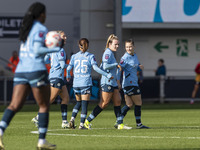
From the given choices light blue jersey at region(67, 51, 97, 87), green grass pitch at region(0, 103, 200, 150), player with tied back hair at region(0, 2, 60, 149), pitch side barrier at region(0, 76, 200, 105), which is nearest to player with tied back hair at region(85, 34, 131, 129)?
light blue jersey at region(67, 51, 97, 87)

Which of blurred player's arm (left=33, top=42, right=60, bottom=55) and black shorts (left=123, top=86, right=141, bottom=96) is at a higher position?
blurred player's arm (left=33, top=42, right=60, bottom=55)

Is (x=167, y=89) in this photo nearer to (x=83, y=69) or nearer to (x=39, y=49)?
(x=83, y=69)

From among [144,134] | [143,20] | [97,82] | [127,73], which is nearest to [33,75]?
[144,134]

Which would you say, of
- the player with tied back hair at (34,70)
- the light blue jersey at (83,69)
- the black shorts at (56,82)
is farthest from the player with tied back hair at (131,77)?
the player with tied back hair at (34,70)

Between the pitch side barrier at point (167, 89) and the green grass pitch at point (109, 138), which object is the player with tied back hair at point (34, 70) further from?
the pitch side barrier at point (167, 89)

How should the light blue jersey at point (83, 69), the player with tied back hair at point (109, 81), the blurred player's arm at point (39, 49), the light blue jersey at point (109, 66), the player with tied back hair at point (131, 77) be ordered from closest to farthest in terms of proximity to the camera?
Answer: 1. the blurred player's arm at point (39, 49)
2. the light blue jersey at point (109, 66)
3. the player with tied back hair at point (109, 81)
4. the light blue jersey at point (83, 69)
5. the player with tied back hair at point (131, 77)

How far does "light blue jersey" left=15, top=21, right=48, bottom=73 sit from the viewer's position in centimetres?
920

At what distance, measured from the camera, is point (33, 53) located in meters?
9.23

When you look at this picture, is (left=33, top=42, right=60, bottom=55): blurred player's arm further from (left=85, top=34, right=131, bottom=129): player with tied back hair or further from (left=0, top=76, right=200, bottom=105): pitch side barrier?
(left=0, top=76, right=200, bottom=105): pitch side barrier

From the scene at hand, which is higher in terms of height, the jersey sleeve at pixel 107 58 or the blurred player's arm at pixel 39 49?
the blurred player's arm at pixel 39 49

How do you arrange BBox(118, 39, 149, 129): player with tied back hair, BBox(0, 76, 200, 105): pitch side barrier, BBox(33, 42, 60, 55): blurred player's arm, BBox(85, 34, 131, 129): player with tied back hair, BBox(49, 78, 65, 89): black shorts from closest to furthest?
BBox(33, 42, 60, 55): blurred player's arm
BBox(85, 34, 131, 129): player with tied back hair
BBox(118, 39, 149, 129): player with tied back hair
BBox(49, 78, 65, 89): black shorts
BBox(0, 76, 200, 105): pitch side barrier

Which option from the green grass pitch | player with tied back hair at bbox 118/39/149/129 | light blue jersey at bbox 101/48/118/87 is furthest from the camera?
player with tied back hair at bbox 118/39/149/129

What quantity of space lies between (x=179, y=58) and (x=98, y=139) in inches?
878

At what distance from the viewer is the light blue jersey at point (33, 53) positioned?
9.20m
